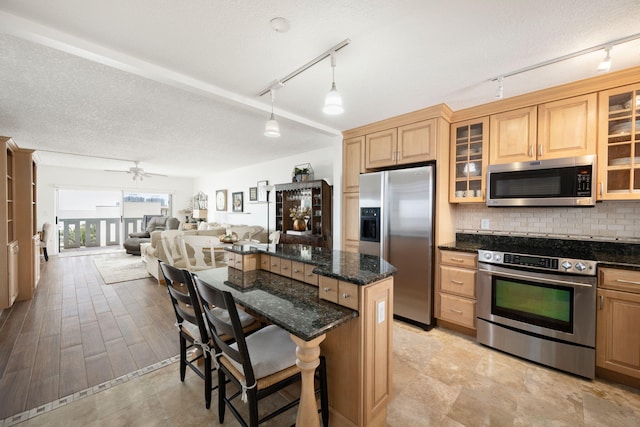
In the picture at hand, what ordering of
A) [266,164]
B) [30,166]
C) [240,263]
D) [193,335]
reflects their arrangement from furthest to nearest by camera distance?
[266,164] → [30,166] → [240,263] → [193,335]

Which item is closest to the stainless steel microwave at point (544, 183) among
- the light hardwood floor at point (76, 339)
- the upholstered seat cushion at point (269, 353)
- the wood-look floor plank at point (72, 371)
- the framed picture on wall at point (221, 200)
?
the upholstered seat cushion at point (269, 353)

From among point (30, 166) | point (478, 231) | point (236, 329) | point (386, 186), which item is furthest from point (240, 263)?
point (30, 166)

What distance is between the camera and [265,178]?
6480mm

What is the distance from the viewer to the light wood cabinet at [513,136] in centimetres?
262

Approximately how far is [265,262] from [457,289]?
6.78ft

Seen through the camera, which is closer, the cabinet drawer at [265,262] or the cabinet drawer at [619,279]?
the cabinet drawer at [619,279]

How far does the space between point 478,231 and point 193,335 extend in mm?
3195

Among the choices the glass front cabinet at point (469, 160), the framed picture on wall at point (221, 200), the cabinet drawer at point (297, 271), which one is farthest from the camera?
the framed picture on wall at point (221, 200)

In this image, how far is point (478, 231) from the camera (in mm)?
3193

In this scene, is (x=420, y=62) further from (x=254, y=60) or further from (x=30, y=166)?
(x=30, y=166)

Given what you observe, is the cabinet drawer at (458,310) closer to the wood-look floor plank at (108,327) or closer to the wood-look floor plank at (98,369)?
the wood-look floor plank at (98,369)

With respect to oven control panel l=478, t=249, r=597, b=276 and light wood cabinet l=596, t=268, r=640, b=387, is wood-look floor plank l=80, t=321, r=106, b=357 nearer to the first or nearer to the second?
oven control panel l=478, t=249, r=597, b=276

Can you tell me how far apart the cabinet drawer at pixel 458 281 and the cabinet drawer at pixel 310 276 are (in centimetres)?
175

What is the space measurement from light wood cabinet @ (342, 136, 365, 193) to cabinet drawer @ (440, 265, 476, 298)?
1.52m
